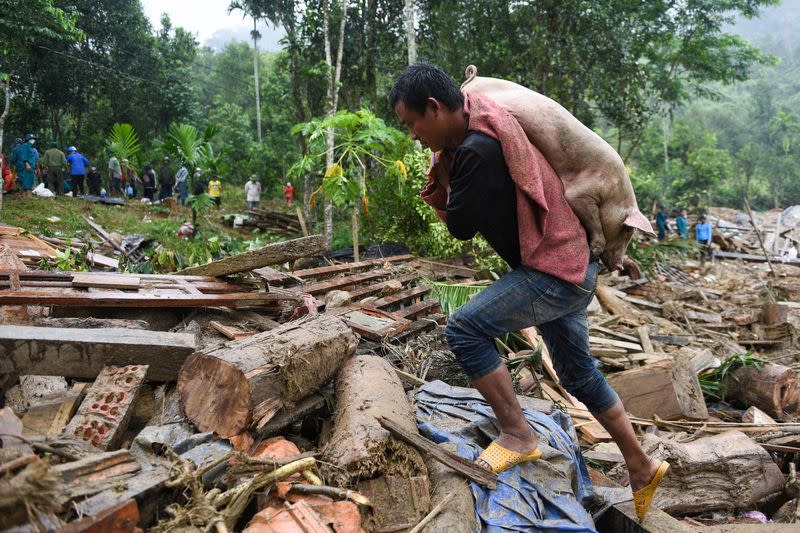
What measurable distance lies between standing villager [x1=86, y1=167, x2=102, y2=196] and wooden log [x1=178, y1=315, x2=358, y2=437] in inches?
644

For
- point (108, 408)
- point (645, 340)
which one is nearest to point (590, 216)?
point (108, 408)

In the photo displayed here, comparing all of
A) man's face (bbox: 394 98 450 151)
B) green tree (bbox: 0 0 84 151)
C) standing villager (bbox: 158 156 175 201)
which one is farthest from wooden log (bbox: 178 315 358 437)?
standing villager (bbox: 158 156 175 201)

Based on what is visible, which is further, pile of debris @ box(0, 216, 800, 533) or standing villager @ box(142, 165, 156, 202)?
standing villager @ box(142, 165, 156, 202)

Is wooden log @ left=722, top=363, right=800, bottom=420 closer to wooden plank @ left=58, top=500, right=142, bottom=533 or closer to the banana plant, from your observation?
wooden plank @ left=58, top=500, right=142, bottom=533

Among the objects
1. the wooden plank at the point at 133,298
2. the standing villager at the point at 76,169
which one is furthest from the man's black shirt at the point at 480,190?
the standing villager at the point at 76,169

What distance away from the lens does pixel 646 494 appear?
2615mm

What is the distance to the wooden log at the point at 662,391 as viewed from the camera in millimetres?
4602

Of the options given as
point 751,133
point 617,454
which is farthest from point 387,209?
point 751,133

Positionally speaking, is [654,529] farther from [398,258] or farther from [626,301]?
[626,301]

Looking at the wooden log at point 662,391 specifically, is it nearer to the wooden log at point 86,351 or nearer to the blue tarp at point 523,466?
the blue tarp at point 523,466

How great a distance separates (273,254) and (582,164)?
2.43 metres

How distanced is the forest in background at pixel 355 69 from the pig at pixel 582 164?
16.8ft

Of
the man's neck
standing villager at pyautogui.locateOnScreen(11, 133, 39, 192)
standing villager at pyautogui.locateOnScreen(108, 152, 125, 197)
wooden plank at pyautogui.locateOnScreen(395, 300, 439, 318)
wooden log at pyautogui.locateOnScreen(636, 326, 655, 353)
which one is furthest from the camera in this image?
standing villager at pyautogui.locateOnScreen(108, 152, 125, 197)

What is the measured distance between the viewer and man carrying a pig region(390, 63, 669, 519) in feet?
7.24
